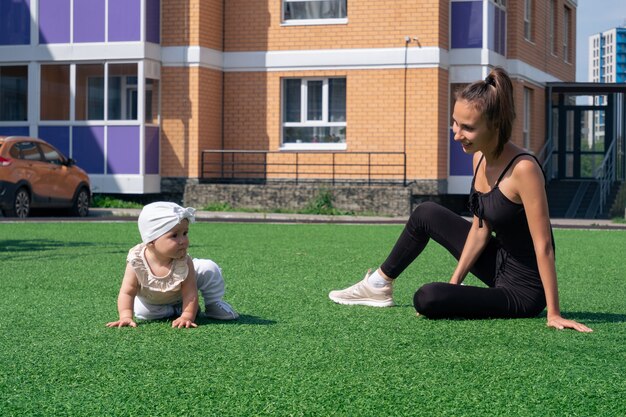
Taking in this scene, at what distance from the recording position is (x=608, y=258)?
13.2 meters

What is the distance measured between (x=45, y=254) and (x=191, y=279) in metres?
6.67

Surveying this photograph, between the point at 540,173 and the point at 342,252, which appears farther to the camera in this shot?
the point at 342,252

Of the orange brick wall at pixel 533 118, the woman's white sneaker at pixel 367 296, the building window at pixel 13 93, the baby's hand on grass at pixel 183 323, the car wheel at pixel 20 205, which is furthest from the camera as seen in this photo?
the orange brick wall at pixel 533 118

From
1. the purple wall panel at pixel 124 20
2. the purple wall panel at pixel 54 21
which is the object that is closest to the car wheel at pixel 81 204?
the purple wall panel at pixel 124 20

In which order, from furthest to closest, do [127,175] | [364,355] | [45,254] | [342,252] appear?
[127,175], [342,252], [45,254], [364,355]

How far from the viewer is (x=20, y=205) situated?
73.4ft

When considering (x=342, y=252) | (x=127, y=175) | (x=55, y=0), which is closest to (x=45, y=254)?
(x=342, y=252)

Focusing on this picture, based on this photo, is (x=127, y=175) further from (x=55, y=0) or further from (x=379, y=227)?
(x=379, y=227)

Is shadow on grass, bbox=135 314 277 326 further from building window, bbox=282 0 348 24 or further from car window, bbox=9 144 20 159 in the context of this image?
building window, bbox=282 0 348 24

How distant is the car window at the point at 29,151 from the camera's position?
22.6 m

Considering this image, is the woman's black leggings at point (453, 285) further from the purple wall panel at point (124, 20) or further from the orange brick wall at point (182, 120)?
the purple wall panel at point (124, 20)

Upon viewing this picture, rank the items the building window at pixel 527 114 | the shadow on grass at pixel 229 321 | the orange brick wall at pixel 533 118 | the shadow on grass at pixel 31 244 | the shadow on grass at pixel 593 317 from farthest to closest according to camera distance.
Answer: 1. the building window at pixel 527 114
2. the orange brick wall at pixel 533 118
3. the shadow on grass at pixel 31 244
4. the shadow on grass at pixel 593 317
5. the shadow on grass at pixel 229 321

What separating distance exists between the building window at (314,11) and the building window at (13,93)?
22.1 ft

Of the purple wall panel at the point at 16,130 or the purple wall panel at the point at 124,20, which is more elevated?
the purple wall panel at the point at 124,20
